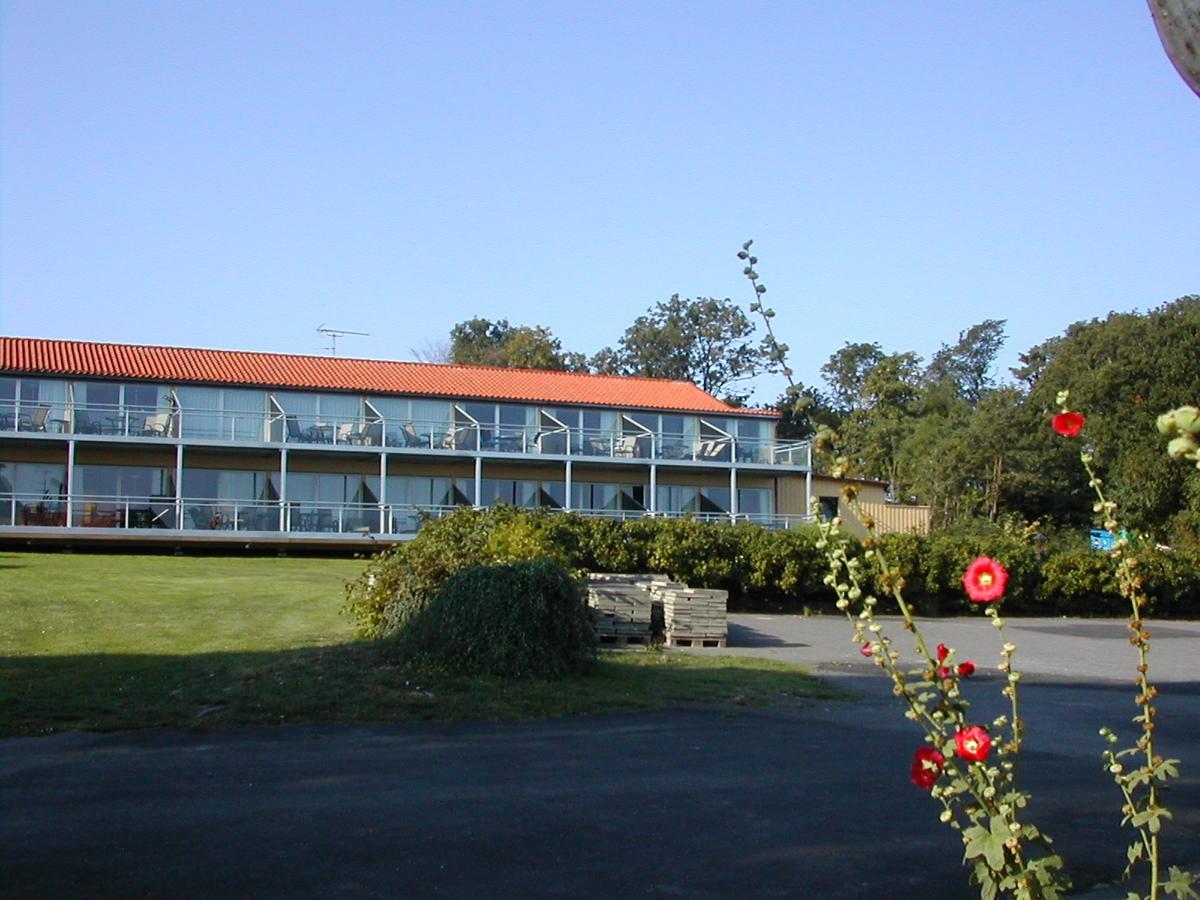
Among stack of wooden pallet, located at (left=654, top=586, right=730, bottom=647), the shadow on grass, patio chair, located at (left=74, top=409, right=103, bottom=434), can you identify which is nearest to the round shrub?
the shadow on grass

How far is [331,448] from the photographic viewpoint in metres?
43.0

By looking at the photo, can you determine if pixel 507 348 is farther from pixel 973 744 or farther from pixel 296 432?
pixel 973 744

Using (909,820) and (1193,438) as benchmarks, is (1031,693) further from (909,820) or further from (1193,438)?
(1193,438)

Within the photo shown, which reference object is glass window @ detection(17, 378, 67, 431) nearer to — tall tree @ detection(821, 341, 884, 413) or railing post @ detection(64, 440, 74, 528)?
railing post @ detection(64, 440, 74, 528)

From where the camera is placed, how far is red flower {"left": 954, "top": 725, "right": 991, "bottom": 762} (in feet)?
10.3

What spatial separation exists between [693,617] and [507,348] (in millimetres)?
60939

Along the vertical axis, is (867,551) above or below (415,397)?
below

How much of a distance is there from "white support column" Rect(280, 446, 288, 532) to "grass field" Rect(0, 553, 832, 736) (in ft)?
A: 65.2

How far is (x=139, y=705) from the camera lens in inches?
445

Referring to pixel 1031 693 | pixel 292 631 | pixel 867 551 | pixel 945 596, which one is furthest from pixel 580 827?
pixel 945 596

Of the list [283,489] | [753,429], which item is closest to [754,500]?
[753,429]

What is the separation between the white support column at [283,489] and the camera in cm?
4106

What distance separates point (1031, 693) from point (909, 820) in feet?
26.7

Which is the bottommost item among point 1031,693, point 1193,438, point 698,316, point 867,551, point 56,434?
point 1031,693
